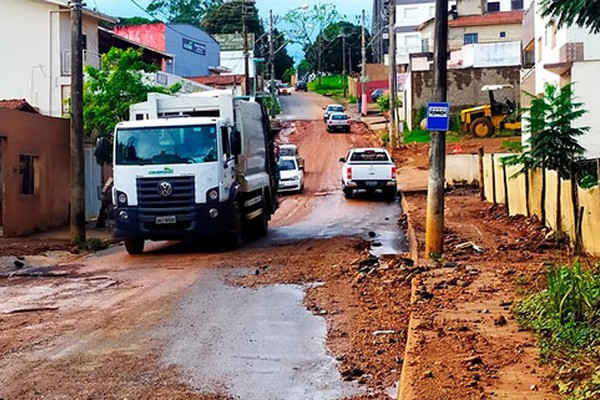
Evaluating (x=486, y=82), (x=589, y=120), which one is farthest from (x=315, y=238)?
(x=486, y=82)

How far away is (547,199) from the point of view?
17.4 metres

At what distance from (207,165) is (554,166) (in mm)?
7427

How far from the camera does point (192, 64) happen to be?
240ft

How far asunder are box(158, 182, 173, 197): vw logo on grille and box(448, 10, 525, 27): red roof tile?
197ft

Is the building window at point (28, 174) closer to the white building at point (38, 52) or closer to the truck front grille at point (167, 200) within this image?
the truck front grille at point (167, 200)

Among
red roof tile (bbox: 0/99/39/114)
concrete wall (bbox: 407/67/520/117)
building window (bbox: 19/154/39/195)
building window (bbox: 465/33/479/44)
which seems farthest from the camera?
building window (bbox: 465/33/479/44)

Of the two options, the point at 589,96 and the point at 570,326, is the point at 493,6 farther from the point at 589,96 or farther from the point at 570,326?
the point at 570,326

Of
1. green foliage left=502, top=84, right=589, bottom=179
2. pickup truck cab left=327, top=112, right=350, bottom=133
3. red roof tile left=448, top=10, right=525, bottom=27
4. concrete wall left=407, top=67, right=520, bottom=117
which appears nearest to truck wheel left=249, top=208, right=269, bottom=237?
green foliage left=502, top=84, right=589, bottom=179

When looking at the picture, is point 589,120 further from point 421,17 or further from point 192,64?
point 421,17

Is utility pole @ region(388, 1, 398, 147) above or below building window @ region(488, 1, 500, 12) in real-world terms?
below

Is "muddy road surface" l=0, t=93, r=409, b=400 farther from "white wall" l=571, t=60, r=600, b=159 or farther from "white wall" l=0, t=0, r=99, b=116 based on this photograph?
"white wall" l=0, t=0, r=99, b=116

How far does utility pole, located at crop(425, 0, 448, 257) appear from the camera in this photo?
13867 mm

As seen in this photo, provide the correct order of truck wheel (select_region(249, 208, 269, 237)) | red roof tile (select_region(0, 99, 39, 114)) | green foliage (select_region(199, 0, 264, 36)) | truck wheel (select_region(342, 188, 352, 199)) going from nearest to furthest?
truck wheel (select_region(249, 208, 269, 237))
red roof tile (select_region(0, 99, 39, 114))
truck wheel (select_region(342, 188, 352, 199))
green foliage (select_region(199, 0, 264, 36))

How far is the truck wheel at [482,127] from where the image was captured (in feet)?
148
